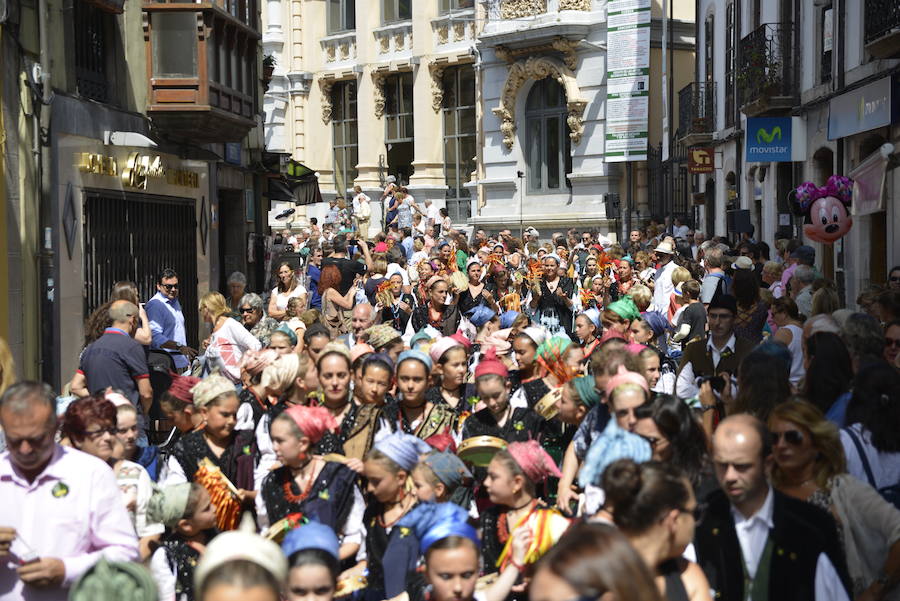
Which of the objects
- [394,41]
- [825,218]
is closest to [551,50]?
[394,41]

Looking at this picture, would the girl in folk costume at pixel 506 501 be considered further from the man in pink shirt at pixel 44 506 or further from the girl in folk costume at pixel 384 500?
the man in pink shirt at pixel 44 506

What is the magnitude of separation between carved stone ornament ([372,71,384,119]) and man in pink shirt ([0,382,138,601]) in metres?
34.5

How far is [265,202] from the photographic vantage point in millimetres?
25766

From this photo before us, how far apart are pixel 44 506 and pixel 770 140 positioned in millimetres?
17958

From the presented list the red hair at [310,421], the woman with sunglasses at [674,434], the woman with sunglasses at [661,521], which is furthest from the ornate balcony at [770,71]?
the woman with sunglasses at [661,521]

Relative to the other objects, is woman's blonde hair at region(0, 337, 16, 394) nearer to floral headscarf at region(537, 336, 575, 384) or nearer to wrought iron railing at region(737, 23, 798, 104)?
floral headscarf at region(537, 336, 575, 384)

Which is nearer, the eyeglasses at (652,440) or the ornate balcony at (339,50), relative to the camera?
the eyeglasses at (652,440)

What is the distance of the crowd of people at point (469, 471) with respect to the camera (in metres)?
4.37

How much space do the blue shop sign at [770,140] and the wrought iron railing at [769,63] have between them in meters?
0.47

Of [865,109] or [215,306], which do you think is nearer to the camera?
[215,306]

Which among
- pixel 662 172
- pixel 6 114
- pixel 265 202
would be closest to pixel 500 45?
pixel 662 172

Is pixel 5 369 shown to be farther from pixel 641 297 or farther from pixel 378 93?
pixel 378 93

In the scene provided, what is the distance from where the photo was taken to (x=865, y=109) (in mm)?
16219

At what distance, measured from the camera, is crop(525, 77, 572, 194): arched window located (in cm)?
3444
